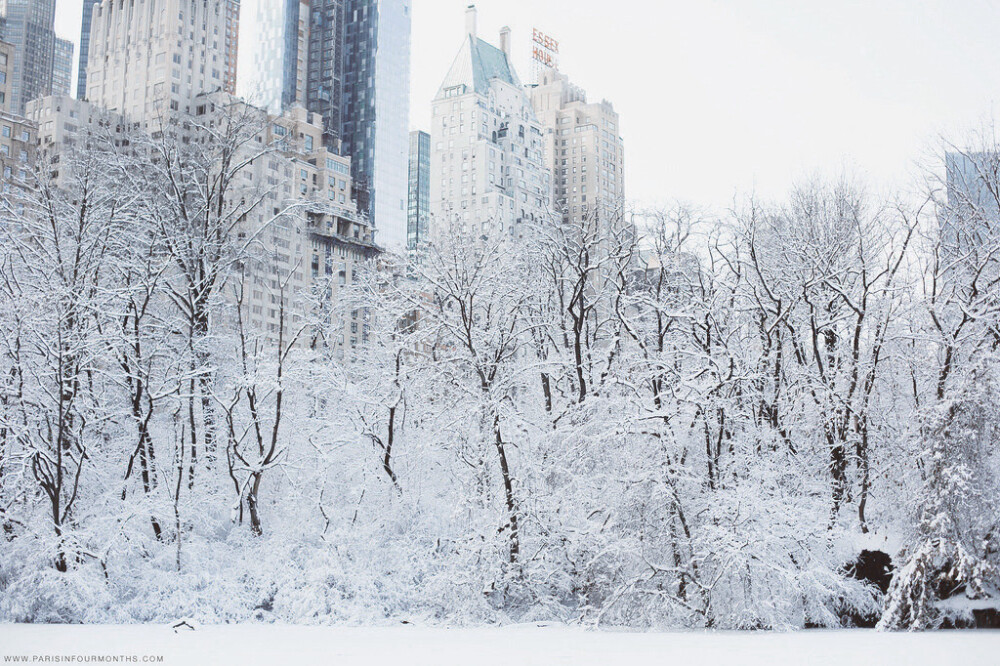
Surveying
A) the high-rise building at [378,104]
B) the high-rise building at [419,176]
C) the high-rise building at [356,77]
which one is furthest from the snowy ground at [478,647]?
the high-rise building at [419,176]

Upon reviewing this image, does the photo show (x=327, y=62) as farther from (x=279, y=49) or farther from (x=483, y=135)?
(x=483, y=135)

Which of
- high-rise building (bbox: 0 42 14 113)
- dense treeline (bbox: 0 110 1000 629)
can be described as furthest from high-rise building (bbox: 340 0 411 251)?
dense treeline (bbox: 0 110 1000 629)

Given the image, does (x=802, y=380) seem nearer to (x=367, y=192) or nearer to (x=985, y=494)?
(x=985, y=494)

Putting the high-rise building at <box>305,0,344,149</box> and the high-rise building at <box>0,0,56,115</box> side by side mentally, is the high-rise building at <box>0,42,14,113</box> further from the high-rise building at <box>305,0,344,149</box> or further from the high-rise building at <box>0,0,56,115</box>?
the high-rise building at <box>0,0,56,115</box>

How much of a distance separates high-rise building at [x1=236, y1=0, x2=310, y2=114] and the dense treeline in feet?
303

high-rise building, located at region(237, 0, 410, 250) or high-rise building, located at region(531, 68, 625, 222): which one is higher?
high-rise building, located at region(237, 0, 410, 250)

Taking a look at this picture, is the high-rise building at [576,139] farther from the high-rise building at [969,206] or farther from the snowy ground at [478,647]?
the snowy ground at [478,647]

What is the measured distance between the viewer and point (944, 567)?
43.1 ft

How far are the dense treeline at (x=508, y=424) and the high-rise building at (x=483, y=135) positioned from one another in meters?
47.4

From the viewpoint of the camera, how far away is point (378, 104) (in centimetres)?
10006

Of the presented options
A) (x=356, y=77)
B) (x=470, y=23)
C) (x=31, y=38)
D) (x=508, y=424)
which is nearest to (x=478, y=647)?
(x=508, y=424)

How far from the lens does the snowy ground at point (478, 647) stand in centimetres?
1034

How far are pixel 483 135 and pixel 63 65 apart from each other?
326 ft

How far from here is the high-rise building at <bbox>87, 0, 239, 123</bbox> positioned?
55.3m
